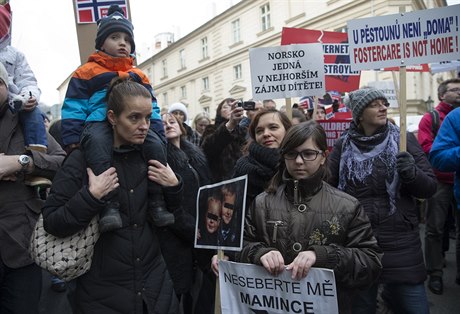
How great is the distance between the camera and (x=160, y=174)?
2.35 m

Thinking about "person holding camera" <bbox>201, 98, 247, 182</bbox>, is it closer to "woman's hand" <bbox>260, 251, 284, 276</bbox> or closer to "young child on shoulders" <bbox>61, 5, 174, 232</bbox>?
"young child on shoulders" <bbox>61, 5, 174, 232</bbox>

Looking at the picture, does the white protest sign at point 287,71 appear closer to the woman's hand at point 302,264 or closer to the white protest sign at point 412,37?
the white protest sign at point 412,37

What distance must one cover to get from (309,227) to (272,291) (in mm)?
371

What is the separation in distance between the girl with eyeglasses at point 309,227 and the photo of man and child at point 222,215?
0.12 m

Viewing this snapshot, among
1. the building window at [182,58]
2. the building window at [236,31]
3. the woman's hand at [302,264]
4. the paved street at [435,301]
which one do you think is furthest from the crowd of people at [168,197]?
the building window at [182,58]

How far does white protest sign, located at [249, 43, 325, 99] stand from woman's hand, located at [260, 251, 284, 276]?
1.99m

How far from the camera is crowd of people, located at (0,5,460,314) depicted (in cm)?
217

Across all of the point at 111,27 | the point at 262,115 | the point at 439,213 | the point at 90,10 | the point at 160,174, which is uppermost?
the point at 90,10

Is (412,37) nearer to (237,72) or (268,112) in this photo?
(268,112)

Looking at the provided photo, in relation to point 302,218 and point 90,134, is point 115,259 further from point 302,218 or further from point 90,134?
point 302,218

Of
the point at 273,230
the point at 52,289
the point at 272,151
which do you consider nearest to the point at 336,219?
the point at 273,230

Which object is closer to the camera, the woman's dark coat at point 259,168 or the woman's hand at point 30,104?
the woman's hand at point 30,104

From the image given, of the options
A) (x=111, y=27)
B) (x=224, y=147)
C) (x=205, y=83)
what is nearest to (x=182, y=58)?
(x=205, y=83)

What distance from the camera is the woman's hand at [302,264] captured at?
6.57ft
